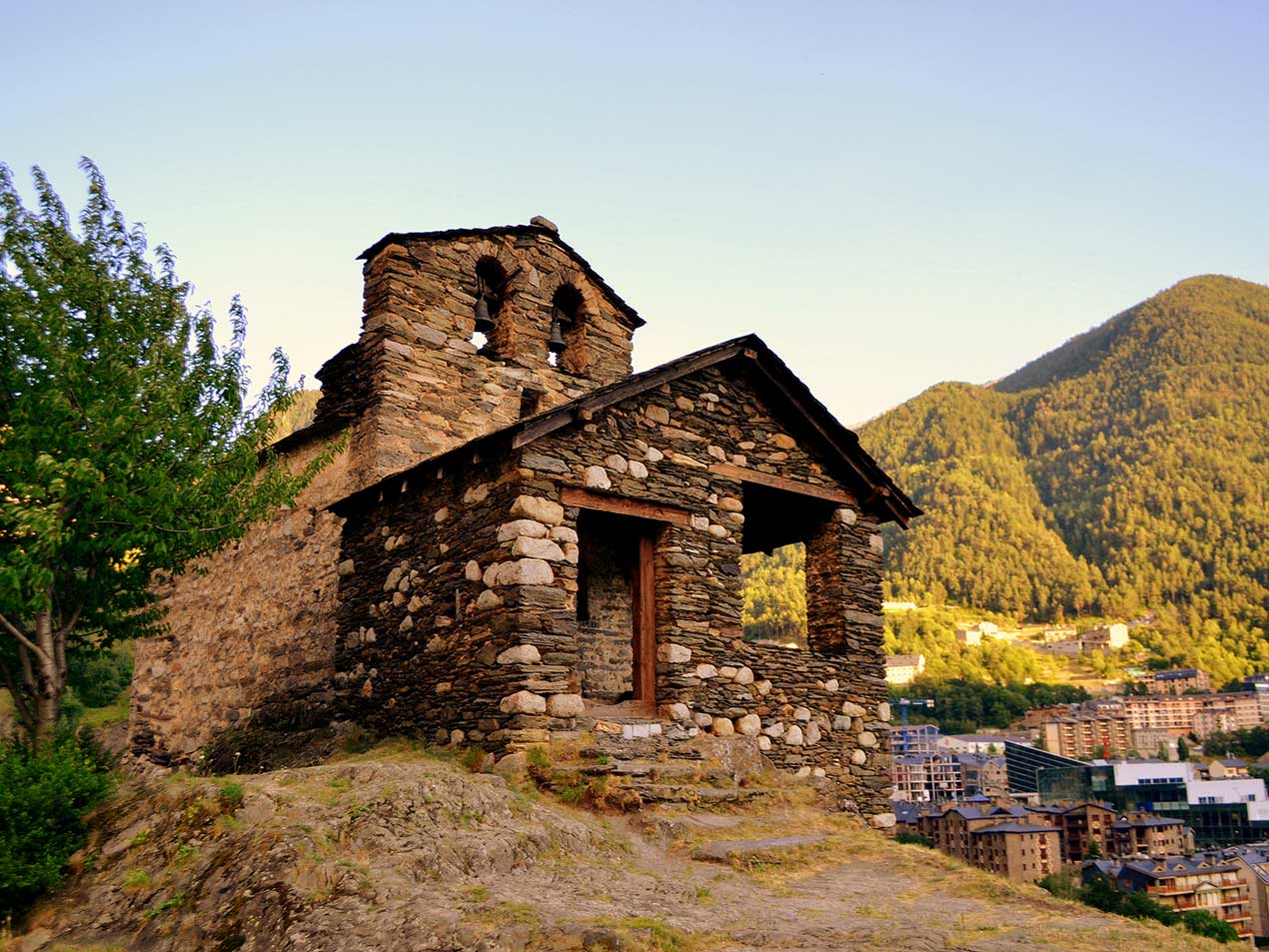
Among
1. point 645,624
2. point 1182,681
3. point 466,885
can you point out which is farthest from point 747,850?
point 1182,681

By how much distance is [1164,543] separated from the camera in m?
167

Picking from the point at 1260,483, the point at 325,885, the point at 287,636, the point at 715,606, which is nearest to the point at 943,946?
the point at 325,885

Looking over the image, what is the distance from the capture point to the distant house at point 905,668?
13762 cm

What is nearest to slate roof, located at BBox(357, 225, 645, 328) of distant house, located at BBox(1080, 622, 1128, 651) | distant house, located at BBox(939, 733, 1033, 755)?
distant house, located at BBox(939, 733, 1033, 755)

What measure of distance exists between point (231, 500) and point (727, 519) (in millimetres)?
5306

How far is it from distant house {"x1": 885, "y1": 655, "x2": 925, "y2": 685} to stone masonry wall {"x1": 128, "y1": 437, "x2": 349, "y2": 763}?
127218mm

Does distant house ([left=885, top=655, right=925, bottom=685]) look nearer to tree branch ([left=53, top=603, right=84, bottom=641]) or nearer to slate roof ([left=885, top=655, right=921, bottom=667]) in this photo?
slate roof ([left=885, top=655, right=921, bottom=667])

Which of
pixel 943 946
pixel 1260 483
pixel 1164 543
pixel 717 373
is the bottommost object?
pixel 943 946

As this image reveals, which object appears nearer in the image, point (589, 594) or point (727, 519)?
point (727, 519)

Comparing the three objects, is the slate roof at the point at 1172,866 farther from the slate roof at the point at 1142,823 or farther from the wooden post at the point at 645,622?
the wooden post at the point at 645,622

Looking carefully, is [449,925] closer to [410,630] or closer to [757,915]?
[757,915]

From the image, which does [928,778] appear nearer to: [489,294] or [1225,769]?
[1225,769]

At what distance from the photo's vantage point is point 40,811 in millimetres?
7961

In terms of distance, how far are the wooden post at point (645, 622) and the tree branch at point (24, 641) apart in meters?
5.63
